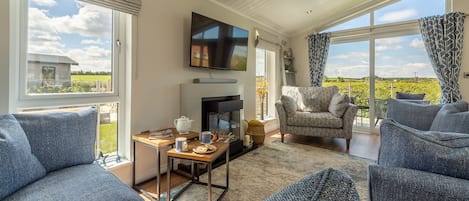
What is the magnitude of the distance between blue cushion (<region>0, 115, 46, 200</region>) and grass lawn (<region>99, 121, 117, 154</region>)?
846 millimetres

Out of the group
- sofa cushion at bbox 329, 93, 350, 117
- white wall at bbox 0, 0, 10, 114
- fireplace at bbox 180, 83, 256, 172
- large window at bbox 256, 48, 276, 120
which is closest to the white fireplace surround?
fireplace at bbox 180, 83, 256, 172

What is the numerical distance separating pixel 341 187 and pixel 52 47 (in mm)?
2215

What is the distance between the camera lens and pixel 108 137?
2193 millimetres

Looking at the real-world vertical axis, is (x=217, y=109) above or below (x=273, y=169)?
above

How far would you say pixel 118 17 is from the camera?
217 centimetres

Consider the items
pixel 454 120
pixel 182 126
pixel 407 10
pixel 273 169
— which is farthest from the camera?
pixel 407 10

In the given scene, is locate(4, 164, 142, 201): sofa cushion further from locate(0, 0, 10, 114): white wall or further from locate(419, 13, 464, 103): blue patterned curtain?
locate(419, 13, 464, 103): blue patterned curtain

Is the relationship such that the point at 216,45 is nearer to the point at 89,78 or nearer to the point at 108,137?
the point at 89,78

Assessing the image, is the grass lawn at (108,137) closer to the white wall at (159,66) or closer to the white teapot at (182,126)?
the white wall at (159,66)

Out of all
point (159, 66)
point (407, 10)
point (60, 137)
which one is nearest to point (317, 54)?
point (407, 10)

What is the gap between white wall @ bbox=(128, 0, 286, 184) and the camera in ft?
7.49

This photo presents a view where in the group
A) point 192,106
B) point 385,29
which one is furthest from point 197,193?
point 385,29

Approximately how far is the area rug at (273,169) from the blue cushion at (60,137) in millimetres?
875

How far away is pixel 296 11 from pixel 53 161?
13.5 ft
